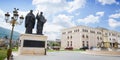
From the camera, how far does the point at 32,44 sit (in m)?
18.8

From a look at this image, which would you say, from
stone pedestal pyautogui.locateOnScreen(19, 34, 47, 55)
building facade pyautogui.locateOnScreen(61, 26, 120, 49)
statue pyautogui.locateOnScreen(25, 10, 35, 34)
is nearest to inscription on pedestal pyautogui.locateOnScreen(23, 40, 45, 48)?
stone pedestal pyautogui.locateOnScreen(19, 34, 47, 55)

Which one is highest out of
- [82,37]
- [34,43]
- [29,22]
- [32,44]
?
[29,22]

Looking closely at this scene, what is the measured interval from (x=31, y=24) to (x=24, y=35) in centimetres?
206

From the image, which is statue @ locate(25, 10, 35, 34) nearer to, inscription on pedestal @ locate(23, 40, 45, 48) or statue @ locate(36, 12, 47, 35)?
statue @ locate(36, 12, 47, 35)

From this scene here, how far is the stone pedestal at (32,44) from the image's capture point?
728 inches

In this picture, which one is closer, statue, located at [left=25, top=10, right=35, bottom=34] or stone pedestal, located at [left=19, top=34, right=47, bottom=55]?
stone pedestal, located at [left=19, top=34, right=47, bottom=55]

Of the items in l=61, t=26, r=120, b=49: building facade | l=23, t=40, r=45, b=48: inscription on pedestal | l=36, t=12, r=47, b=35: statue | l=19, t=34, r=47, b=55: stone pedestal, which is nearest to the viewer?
l=19, t=34, r=47, b=55: stone pedestal

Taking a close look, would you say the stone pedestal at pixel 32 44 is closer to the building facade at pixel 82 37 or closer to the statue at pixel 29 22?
the statue at pixel 29 22

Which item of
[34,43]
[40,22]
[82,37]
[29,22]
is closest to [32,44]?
[34,43]

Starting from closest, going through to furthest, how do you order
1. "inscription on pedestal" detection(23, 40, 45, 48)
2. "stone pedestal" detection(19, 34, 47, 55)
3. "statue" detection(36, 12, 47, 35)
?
1. "stone pedestal" detection(19, 34, 47, 55)
2. "inscription on pedestal" detection(23, 40, 45, 48)
3. "statue" detection(36, 12, 47, 35)

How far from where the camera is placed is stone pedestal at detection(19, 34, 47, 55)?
60.6 ft

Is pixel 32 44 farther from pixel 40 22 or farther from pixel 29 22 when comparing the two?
pixel 40 22

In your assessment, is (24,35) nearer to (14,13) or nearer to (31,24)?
(31,24)

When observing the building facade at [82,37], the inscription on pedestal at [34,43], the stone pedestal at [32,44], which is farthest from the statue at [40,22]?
the building facade at [82,37]
